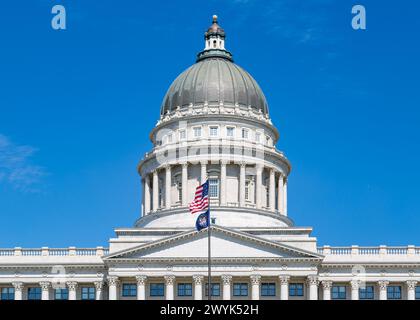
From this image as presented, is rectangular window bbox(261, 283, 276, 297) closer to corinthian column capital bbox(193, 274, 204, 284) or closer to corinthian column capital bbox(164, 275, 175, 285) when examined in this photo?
corinthian column capital bbox(193, 274, 204, 284)

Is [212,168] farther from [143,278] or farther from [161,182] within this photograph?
[143,278]

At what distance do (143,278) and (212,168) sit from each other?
22.5 meters

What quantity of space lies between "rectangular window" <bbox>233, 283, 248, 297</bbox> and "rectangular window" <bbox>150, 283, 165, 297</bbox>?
6732 millimetres

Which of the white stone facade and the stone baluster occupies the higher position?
the stone baluster

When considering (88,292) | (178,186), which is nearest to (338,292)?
(88,292)

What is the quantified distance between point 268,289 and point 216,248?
620 centimetres

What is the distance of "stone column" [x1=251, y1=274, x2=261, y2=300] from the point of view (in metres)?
85.6

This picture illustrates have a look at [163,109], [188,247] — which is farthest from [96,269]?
[163,109]

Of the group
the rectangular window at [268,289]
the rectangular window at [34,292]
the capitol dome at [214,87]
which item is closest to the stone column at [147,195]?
the capitol dome at [214,87]

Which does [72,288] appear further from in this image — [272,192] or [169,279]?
[272,192]

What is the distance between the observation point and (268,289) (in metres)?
87.3

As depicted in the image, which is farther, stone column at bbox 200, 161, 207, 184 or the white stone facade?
stone column at bbox 200, 161, 207, 184

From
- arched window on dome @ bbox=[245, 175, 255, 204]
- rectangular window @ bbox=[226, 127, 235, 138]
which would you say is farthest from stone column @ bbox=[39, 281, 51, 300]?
rectangular window @ bbox=[226, 127, 235, 138]

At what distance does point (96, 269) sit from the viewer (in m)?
90.4
